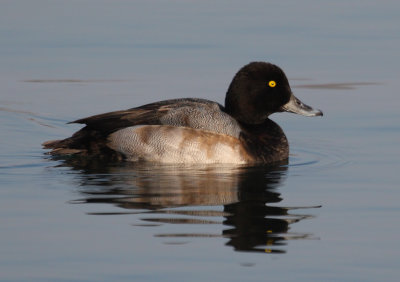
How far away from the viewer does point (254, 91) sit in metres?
10.5

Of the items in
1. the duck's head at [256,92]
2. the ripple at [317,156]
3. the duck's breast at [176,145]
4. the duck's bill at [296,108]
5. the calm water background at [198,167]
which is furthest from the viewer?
the duck's bill at [296,108]

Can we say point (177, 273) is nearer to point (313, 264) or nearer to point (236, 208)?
point (313, 264)

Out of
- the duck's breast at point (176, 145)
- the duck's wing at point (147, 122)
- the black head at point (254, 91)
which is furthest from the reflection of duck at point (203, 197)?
the black head at point (254, 91)

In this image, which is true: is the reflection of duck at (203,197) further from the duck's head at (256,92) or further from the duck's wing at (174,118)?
the duck's head at (256,92)

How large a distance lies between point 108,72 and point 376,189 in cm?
604

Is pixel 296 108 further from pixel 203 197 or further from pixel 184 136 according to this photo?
pixel 203 197

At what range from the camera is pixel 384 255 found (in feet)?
21.9

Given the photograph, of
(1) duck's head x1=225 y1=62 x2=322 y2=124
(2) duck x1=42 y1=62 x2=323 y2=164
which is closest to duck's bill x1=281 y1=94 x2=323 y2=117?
(1) duck's head x1=225 y1=62 x2=322 y2=124

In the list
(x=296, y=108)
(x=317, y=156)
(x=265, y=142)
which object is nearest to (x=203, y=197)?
(x=265, y=142)

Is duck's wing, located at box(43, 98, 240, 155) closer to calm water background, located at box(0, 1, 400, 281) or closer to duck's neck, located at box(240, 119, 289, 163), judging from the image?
duck's neck, located at box(240, 119, 289, 163)

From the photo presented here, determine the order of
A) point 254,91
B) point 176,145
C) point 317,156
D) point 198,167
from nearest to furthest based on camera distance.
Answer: point 198,167, point 176,145, point 317,156, point 254,91

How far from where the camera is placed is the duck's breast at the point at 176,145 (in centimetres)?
998

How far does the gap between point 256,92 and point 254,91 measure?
27 millimetres

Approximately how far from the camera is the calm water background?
6582 millimetres
